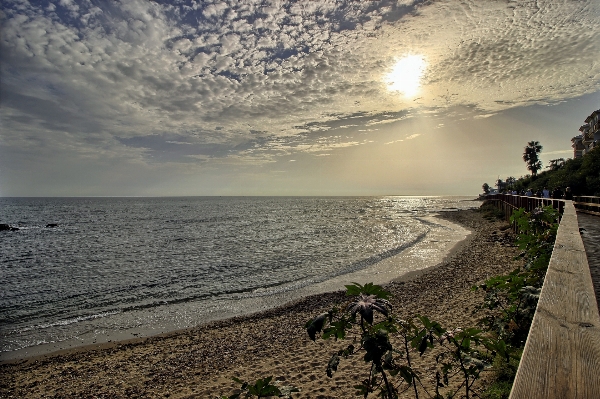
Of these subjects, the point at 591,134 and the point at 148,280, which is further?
the point at 591,134

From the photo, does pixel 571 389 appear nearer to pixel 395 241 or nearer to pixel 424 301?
pixel 424 301

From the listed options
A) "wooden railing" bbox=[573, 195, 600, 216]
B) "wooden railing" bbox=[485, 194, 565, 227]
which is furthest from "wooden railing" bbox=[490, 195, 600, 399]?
"wooden railing" bbox=[573, 195, 600, 216]

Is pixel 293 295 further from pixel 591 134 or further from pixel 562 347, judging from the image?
pixel 591 134

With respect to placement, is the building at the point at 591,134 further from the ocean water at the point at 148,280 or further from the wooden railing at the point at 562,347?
the wooden railing at the point at 562,347

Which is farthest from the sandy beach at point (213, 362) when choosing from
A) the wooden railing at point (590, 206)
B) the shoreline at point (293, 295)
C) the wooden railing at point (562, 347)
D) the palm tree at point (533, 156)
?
the palm tree at point (533, 156)

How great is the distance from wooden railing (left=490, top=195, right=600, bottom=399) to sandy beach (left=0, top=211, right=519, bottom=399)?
561 centimetres

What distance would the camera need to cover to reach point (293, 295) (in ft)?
51.6

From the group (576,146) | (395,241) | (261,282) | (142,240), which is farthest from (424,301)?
(576,146)

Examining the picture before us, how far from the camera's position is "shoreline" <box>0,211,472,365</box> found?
1055cm

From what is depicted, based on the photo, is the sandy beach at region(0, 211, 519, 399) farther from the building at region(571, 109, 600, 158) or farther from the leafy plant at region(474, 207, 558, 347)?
the building at region(571, 109, 600, 158)

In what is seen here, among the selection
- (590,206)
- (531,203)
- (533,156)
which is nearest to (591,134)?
(533,156)

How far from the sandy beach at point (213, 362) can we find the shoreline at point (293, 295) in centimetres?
27

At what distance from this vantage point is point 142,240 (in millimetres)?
37719

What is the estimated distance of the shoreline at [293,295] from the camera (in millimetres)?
10555
